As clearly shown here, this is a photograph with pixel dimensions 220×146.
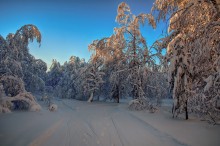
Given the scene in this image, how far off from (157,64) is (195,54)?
11.4m

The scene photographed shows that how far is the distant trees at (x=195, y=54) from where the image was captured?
23.8ft

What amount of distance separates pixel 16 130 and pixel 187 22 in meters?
8.63

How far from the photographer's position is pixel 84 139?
277 inches

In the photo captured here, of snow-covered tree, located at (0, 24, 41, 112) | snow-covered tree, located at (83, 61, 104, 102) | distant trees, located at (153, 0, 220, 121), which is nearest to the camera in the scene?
distant trees, located at (153, 0, 220, 121)

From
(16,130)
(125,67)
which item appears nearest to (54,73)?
(125,67)

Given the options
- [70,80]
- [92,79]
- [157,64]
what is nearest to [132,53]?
[157,64]

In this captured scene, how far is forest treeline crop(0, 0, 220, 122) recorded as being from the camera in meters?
7.61

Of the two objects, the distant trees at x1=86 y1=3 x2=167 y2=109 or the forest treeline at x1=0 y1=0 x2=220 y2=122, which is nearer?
the forest treeline at x1=0 y1=0 x2=220 y2=122

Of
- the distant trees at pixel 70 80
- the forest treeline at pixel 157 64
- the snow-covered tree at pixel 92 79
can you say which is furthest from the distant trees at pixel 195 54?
the distant trees at pixel 70 80

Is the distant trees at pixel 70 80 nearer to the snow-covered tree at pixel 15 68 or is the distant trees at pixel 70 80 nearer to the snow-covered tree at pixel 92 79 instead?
the snow-covered tree at pixel 92 79

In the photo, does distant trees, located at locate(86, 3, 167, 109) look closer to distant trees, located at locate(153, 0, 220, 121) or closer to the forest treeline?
the forest treeline

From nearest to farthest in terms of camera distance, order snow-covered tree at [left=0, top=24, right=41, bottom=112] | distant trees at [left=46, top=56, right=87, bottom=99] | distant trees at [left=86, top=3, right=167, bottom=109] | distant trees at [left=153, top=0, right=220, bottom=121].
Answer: distant trees at [left=153, top=0, right=220, bottom=121] < snow-covered tree at [left=0, top=24, right=41, bottom=112] < distant trees at [left=86, top=3, right=167, bottom=109] < distant trees at [left=46, top=56, right=87, bottom=99]

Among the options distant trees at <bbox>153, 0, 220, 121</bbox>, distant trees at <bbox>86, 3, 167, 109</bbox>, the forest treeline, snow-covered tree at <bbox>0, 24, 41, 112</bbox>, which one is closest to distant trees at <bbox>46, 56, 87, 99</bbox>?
the forest treeline

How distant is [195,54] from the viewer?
7887 mm
